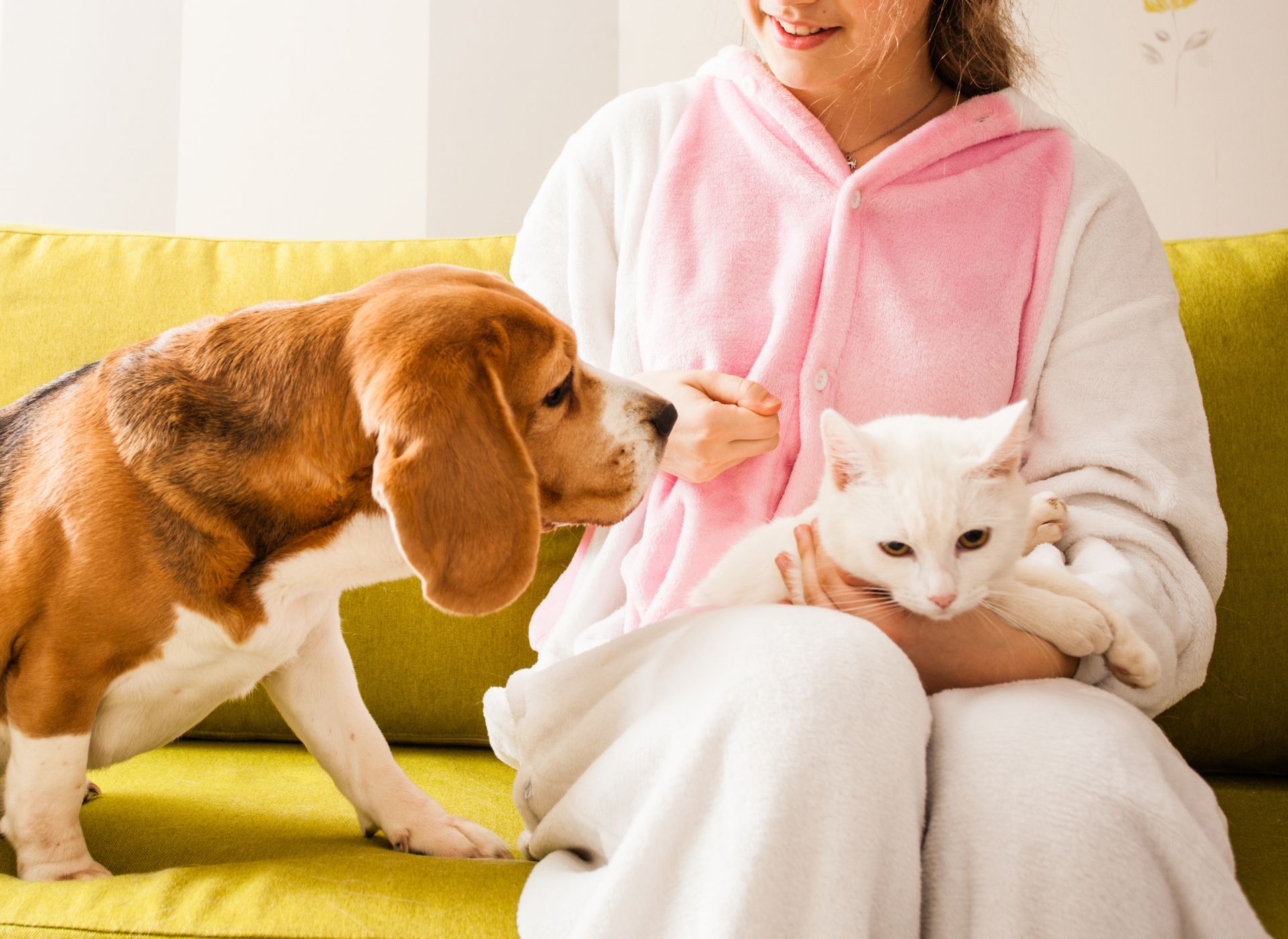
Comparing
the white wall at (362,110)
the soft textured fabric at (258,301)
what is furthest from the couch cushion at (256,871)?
the white wall at (362,110)

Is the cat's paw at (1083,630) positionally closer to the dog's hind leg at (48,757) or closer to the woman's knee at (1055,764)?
the woman's knee at (1055,764)

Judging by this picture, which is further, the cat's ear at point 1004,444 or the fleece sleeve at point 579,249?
the fleece sleeve at point 579,249

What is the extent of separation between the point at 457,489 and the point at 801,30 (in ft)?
2.84

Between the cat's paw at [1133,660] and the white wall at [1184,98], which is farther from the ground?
the white wall at [1184,98]

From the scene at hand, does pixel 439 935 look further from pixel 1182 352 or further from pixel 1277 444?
pixel 1277 444

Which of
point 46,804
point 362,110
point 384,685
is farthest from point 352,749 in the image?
point 362,110

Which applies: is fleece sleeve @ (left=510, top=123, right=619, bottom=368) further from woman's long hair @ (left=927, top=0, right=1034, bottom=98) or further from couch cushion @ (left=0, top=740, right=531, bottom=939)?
couch cushion @ (left=0, top=740, right=531, bottom=939)

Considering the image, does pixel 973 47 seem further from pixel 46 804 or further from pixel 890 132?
pixel 46 804

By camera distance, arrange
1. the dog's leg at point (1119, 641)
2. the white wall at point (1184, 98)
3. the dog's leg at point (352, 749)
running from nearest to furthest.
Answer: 1. the dog's leg at point (1119, 641)
2. the dog's leg at point (352, 749)
3. the white wall at point (1184, 98)

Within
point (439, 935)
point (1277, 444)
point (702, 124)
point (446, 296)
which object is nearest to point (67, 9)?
point (702, 124)

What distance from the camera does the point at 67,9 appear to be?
8.75 ft

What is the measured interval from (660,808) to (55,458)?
828 millimetres

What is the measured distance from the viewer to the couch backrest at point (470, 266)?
1697mm

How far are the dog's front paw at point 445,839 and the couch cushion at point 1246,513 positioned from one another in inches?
44.1
